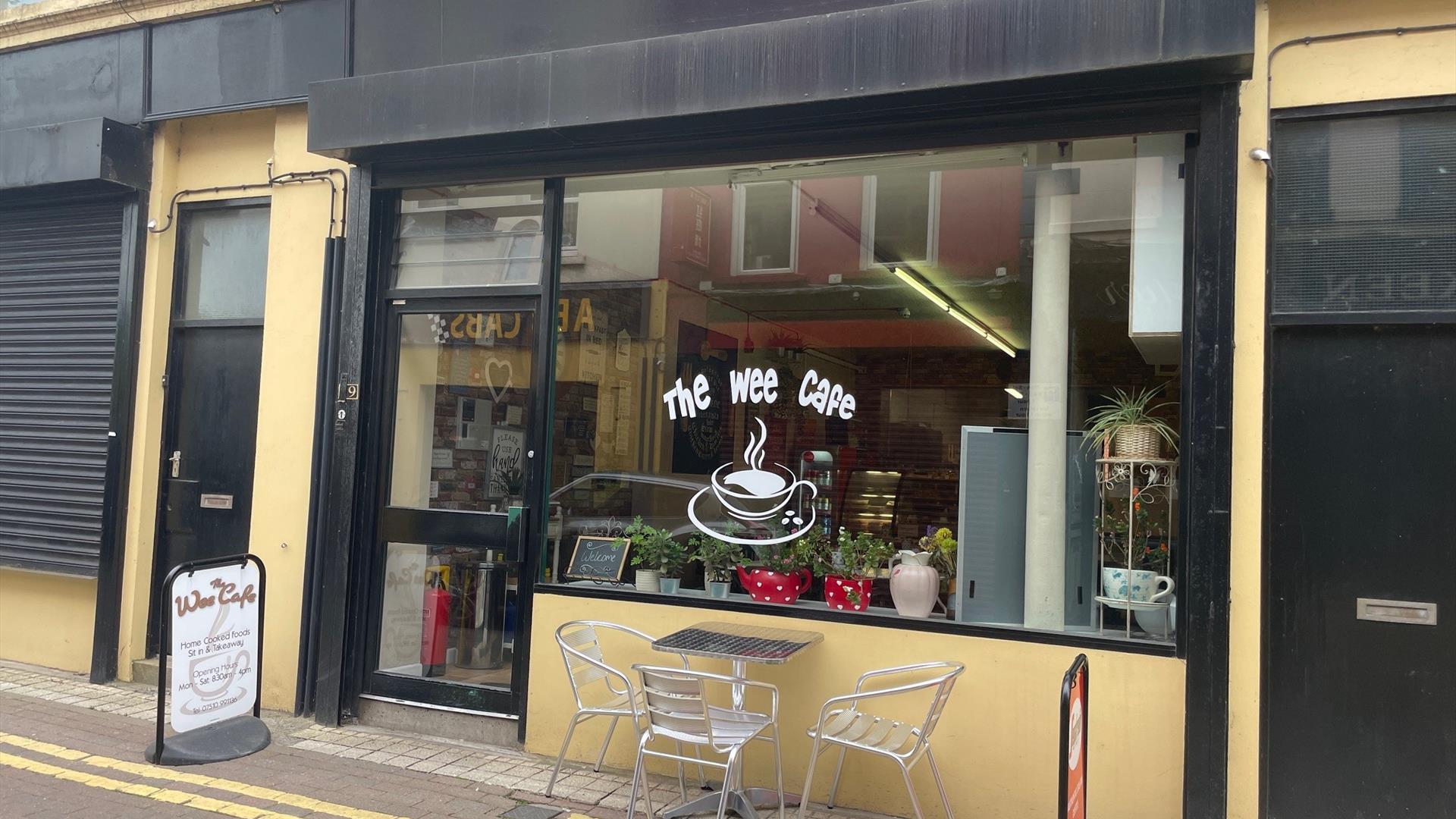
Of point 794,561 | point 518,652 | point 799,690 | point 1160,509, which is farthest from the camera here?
point 518,652

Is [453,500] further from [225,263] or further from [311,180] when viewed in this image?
[225,263]

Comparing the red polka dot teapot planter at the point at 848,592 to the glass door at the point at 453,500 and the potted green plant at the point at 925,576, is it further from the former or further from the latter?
the glass door at the point at 453,500

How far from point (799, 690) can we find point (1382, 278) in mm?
3166

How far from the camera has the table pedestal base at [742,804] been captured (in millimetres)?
4695

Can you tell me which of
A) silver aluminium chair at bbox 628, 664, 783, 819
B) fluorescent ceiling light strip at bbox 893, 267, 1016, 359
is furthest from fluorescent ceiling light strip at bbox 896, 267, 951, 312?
silver aluminium chair at bbox 628, 664, 783, 819

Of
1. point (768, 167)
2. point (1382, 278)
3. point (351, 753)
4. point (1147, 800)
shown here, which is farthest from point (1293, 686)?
point (351, 753)

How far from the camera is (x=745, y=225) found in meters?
6.14

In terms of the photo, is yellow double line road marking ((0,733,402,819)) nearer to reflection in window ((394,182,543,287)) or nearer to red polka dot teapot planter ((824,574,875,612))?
red polka dot teapot planter ((824,574,875,612))

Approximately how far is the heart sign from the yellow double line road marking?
96.0 inches

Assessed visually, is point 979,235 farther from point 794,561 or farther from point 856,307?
point 794,561

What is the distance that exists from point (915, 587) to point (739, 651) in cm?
106

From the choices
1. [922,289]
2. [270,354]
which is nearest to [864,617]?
[922,289]

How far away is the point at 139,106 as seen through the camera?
24.1 ft

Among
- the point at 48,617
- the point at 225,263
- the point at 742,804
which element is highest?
the point at 225,263
